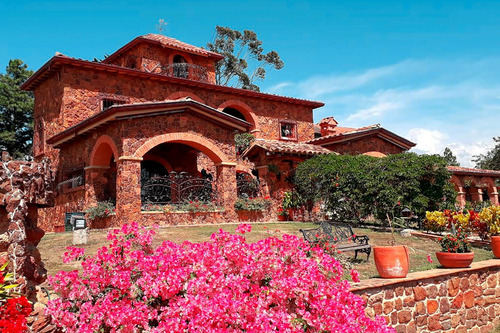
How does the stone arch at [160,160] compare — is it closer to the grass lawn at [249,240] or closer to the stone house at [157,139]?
the stone house at [157,139]

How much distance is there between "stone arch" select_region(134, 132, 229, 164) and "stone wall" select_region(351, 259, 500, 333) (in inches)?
372

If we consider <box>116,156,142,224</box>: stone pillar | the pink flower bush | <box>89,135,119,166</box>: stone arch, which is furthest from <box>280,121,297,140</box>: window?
the pink flower bush

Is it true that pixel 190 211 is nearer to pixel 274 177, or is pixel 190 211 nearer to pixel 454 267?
pixel 274 177

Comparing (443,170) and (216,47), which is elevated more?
(216,47)

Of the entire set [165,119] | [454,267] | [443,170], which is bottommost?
[454,267]

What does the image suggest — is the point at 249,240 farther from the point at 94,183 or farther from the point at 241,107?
the point at 241,107

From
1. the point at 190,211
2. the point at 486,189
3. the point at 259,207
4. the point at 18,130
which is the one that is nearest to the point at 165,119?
the point at 190,211

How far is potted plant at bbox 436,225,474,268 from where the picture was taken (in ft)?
23.8

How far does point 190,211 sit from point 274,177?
14.1 feet

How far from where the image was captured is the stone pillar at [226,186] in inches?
600

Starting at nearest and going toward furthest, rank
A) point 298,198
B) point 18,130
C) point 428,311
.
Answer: point 428,311 → point 298,198 → point 18,130

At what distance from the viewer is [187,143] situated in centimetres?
1511

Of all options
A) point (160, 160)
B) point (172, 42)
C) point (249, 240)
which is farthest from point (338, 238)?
point (172, 42)

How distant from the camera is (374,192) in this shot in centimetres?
1425
